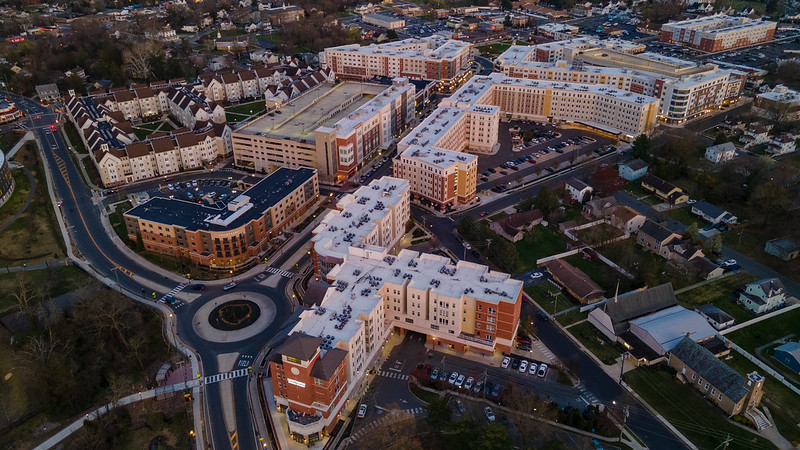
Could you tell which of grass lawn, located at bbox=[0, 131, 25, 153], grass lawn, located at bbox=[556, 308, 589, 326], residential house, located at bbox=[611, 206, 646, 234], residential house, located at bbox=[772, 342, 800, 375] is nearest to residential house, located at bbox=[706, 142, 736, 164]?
residential house, located at bbox=[611, 206, 646, 234]

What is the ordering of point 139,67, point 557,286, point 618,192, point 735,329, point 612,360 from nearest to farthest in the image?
point 612,360 → point 735,329 → point 557,286 → point 618,192 → point 139,67

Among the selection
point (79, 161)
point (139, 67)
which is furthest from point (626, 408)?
point (139, 67)

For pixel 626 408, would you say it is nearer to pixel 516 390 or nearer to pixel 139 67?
pixel 516 390

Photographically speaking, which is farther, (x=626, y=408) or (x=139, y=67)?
(x=139, y=67)

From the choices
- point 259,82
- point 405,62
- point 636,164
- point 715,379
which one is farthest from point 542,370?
point 259,82

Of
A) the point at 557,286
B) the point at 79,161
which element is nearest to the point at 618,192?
the point at 557,286

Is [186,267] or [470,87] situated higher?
[470,87]

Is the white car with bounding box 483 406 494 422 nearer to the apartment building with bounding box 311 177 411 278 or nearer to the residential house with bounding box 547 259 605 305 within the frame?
the residential house with bounding box 547 259 605 305

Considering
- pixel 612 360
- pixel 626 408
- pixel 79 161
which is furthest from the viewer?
pixel 79 161
